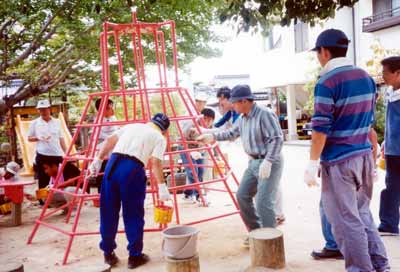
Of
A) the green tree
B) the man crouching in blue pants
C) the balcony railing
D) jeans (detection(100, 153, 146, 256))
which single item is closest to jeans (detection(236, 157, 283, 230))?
the man crouching in blue pants

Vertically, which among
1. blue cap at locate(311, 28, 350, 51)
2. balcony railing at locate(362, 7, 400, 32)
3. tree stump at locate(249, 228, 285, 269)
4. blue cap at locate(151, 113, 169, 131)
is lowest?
tree stump at locate(249, 228, 285, 269)

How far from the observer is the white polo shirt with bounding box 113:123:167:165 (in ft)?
13.7

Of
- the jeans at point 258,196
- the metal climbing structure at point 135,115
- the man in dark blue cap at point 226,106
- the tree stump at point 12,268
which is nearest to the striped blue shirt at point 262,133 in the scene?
the jeans at point 258,196

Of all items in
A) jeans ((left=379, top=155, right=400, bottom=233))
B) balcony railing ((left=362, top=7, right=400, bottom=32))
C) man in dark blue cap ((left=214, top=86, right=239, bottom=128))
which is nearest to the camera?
jeans ((left=379, top=155, right=400, bottom=233))

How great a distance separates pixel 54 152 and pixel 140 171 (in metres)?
3.73

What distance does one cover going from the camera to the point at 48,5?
6.49 m

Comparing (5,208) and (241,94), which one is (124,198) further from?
(5,208)

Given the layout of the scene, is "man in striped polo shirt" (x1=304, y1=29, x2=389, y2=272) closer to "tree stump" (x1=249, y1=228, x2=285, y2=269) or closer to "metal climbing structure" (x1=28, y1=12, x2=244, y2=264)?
"tree stump" (x1=249, y1=228, x2=285, y2=269)

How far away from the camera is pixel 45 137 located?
7270 millimetres

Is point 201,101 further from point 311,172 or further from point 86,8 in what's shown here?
point 311,172

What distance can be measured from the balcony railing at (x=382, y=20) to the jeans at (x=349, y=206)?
499 inches

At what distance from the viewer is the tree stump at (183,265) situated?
3783 millimetres

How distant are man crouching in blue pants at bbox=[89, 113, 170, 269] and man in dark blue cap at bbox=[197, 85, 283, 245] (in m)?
0.88

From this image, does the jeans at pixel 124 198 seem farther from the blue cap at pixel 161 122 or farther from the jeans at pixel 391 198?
the jeans at pixel 391 198
